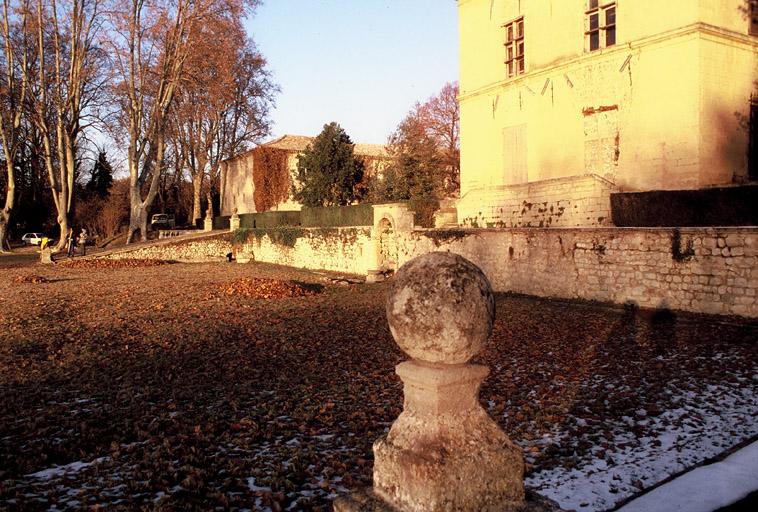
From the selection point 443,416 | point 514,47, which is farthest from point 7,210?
point 443,416

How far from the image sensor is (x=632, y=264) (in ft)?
36.1

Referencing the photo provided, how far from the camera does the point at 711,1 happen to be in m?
15.6

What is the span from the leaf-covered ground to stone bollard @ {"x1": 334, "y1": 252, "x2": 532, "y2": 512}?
3.83 feet

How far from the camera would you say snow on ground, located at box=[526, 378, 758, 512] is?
12.0 feet

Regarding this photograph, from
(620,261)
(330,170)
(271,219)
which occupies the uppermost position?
(330,170)

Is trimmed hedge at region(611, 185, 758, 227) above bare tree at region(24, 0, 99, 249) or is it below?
below

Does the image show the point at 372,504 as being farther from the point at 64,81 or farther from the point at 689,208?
the point at 64,81

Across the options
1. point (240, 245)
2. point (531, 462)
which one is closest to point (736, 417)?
point (531, 462)

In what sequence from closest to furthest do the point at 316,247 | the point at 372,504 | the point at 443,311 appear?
the point at 443,311, the point at 372,504, the point at 316,247

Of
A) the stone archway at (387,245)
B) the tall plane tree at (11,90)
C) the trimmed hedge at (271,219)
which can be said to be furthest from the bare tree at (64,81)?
the stone archway at (387,245)

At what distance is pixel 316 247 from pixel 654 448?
19776 millimetres

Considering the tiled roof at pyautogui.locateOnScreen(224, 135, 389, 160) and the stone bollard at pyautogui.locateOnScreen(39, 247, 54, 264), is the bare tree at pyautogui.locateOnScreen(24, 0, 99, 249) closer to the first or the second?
the stone bollard at pyautogui.locateOnScreen(39, 247, 54, 264)

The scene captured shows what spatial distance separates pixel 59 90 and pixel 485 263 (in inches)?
932

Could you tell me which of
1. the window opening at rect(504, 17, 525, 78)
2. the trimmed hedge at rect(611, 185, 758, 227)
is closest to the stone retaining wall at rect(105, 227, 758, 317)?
the trimmed hedge at rect(611, 185, 758, 227)
